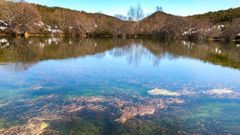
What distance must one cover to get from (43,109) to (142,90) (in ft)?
13.5

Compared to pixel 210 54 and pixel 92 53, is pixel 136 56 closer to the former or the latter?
pixel 92 53

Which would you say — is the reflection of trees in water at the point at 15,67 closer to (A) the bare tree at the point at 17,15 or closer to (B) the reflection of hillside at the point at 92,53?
(B) the reflection of hillside at the point at 92,53

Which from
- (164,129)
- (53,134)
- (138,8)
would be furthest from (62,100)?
(138,8)

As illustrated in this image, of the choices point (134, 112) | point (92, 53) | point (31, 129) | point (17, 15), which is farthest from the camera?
point (17, 15)

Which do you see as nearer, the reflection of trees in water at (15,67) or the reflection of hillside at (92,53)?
the reflection of trees in water at (15,67)

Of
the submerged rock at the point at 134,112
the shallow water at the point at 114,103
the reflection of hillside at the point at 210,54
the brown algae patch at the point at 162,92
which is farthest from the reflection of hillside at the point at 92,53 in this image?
the submerged rock at the point at 134,112

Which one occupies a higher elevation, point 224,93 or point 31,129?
point 31,129

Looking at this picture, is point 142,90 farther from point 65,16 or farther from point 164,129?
point 65,16

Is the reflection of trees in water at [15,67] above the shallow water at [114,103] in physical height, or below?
above

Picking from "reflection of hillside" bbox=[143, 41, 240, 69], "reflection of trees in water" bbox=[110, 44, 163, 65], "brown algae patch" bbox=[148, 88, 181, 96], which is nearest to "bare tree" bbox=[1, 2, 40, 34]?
"reflection of hillside" bbox=[143, 41, 240, 69]

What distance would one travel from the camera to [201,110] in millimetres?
8570

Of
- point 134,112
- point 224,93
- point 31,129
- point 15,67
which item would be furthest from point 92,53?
point 31,129

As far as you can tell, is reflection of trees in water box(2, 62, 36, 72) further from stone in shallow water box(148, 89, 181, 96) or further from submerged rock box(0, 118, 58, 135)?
submerged rock box(0, 118, 58, 135)

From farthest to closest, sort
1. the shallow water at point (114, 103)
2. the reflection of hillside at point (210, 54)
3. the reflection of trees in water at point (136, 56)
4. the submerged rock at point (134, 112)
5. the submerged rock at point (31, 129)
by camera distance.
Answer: the reflection of hillside at point (210, 54) < the reflection of trees in water at point (136, 56) < the submerged rock at point (134, 112) < the shallow water at point (114, 103) < the submerged rock at point (31, 129)
